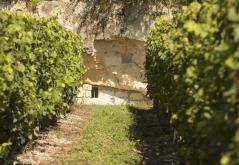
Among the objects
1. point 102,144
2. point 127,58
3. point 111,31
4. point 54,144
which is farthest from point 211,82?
point 127,58

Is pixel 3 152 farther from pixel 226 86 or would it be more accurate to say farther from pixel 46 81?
pixel 226 86

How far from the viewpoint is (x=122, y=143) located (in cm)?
1273

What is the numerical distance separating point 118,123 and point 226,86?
11.5 metres

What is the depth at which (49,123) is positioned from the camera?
15000mm

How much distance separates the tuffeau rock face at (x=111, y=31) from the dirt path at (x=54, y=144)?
9.11 metres

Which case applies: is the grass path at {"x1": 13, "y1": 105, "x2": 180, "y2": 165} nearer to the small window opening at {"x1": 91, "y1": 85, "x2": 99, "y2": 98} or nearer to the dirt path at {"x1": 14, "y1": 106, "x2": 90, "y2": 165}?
the dirt path at {"x1": 14, "y1": 106, "x2": 90, "y2": 165}

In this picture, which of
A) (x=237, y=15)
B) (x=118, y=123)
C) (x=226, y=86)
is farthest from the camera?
(x=118, y=123)

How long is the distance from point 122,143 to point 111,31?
1339cm

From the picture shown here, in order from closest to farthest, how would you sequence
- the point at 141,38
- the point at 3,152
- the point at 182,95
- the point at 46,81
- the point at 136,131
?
the point at 182,95, the point at 3,152, the point at 46,81, the point at 136,131, the point at 141,38

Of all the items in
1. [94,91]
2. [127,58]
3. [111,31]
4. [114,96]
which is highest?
[111,31]

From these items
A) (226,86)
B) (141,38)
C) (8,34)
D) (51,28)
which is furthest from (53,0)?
(226,86)

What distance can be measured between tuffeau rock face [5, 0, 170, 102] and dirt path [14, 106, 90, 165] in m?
9.11

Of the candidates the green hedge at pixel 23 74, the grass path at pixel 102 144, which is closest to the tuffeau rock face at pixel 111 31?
the grass path at pixel 102 144

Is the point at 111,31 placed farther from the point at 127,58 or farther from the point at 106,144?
the point at 106,144
